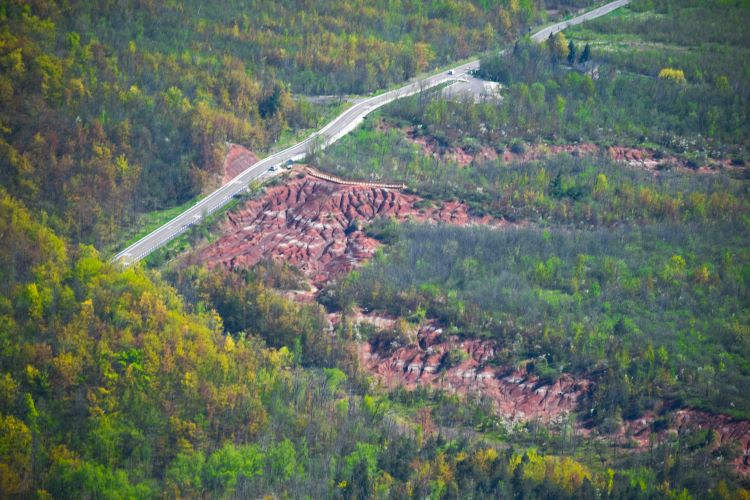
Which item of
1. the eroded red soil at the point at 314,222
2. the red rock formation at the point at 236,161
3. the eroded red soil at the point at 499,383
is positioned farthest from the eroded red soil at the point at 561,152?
the eroded red soil at the point at 499,383

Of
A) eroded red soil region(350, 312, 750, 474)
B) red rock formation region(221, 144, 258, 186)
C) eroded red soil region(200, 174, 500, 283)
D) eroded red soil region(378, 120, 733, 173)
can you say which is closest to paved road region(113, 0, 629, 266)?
red rock formation region(221, 144, 258, 186)

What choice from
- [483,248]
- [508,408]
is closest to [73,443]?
[508,408]

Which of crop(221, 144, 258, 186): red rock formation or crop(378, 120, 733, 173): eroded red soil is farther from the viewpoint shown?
crop(378, 120, 733, 173): eroded red soil

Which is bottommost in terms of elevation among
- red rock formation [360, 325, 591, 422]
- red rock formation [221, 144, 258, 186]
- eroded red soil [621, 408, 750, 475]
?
red rock formation [360, 325, 591, 422]

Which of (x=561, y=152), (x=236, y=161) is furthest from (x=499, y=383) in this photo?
(x=561, y=152)

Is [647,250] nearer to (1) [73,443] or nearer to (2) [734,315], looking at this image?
(2) [734,315]

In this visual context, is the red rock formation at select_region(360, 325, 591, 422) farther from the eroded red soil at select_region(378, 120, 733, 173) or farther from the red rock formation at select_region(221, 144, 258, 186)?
the eroded red soil at select_region(378, 120, 733, 173)
